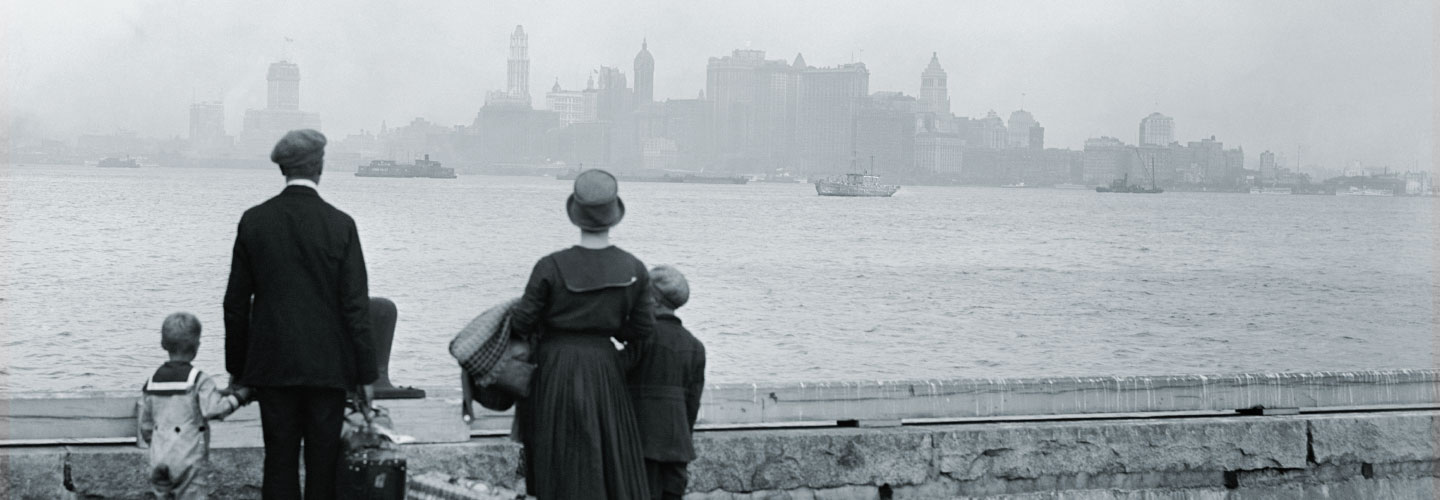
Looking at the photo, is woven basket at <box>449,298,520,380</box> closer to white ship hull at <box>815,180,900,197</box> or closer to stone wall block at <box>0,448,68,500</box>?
stone wall block at <box>0,448,68,500</box>

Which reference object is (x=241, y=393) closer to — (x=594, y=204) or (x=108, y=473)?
(x=108, y=473)

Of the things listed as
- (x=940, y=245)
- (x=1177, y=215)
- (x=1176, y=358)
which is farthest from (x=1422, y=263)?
(x=1177, y=215)

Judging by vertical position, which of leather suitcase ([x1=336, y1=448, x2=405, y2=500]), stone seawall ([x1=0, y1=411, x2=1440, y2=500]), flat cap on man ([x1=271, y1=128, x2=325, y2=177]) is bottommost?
stone seawall ([x1=0, y1=411, x2=1440, y2=500])

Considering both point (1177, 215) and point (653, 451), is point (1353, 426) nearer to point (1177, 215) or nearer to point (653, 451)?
point (653, 451)

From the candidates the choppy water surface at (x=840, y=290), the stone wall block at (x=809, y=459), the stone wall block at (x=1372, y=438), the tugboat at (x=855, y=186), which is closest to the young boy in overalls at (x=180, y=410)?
the stone wall block at (x=809, y=459)

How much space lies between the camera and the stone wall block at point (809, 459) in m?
6.71

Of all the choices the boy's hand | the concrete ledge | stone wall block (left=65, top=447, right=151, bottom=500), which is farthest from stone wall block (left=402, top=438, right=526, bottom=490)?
stone wall block (left=65, top=447, right=151, bottom=500)

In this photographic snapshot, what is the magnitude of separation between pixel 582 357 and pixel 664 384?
0.45 m

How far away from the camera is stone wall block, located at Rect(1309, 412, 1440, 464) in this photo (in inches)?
302

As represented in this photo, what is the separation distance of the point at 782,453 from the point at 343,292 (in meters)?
2.23

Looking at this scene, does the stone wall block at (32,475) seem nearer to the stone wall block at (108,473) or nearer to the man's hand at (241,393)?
the stone wall block at (108,473)

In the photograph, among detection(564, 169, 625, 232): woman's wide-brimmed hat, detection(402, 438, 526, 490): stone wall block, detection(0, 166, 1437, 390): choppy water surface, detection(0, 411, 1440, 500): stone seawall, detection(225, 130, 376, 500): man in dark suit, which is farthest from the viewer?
detection(0, 166, 1437, 390): choppy water surface

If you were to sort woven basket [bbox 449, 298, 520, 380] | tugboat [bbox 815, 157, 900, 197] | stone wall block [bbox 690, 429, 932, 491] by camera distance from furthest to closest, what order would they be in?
tugboat [bbox 815, 157, 900, 197]
stone wall block [bbox 690, 429, 932, 491]
woven basket [bbox 449, 298, 520, 380]

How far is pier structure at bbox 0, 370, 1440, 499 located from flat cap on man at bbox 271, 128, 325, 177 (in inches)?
44.9
